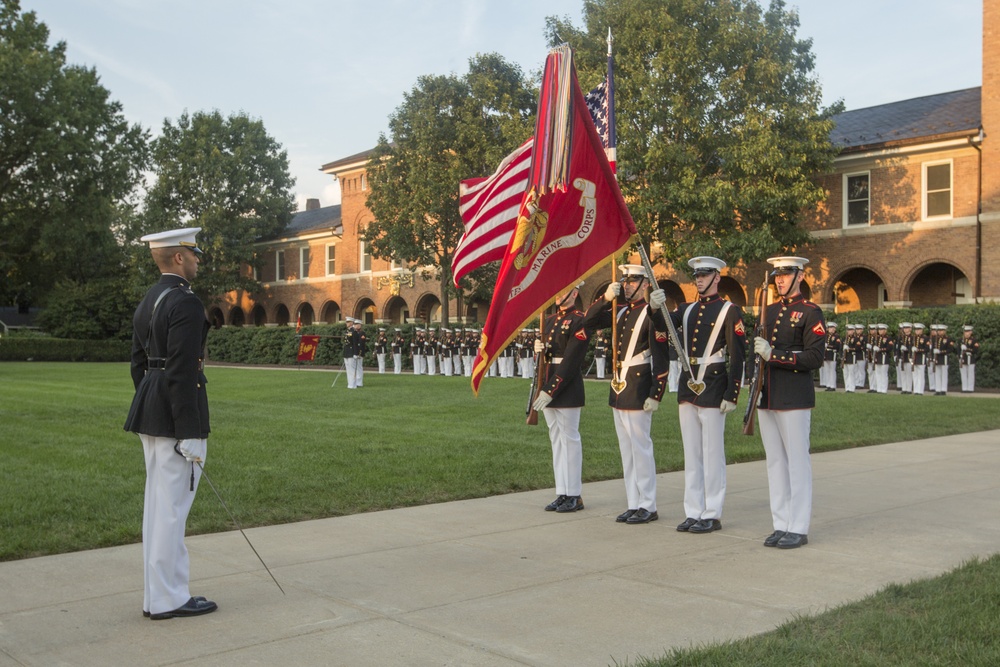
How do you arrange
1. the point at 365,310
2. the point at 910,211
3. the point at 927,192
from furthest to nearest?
the point at 365,310
the point at 910,211
the point at 927,192

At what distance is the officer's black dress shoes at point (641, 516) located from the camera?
765 centimetres

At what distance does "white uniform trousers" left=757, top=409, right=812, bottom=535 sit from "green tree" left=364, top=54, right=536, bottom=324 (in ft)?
96.1

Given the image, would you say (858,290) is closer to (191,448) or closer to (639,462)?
(639,462)

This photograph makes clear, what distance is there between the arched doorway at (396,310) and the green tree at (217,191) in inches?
412

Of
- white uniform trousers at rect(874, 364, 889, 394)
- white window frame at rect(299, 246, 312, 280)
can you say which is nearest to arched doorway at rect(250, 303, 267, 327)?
white window frame at rect(299, 246, 312, 280)

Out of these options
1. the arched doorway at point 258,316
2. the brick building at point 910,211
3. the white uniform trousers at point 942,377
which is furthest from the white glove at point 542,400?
the arched doorway at point 258,316

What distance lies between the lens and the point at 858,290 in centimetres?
3438

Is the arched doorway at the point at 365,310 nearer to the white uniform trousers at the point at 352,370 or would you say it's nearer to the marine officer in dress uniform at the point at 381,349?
the marine officer in dress uniform at the point at 381,349

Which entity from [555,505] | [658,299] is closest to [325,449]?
[555,505]

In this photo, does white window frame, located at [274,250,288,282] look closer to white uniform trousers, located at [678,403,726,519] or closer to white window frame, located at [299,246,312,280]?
white window frame, located at [299,246,312,280]

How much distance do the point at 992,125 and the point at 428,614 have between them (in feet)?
98.8

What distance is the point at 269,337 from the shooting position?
157ft

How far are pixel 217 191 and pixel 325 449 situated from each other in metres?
46.6

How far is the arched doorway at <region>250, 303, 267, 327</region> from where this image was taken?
59.7 metres
